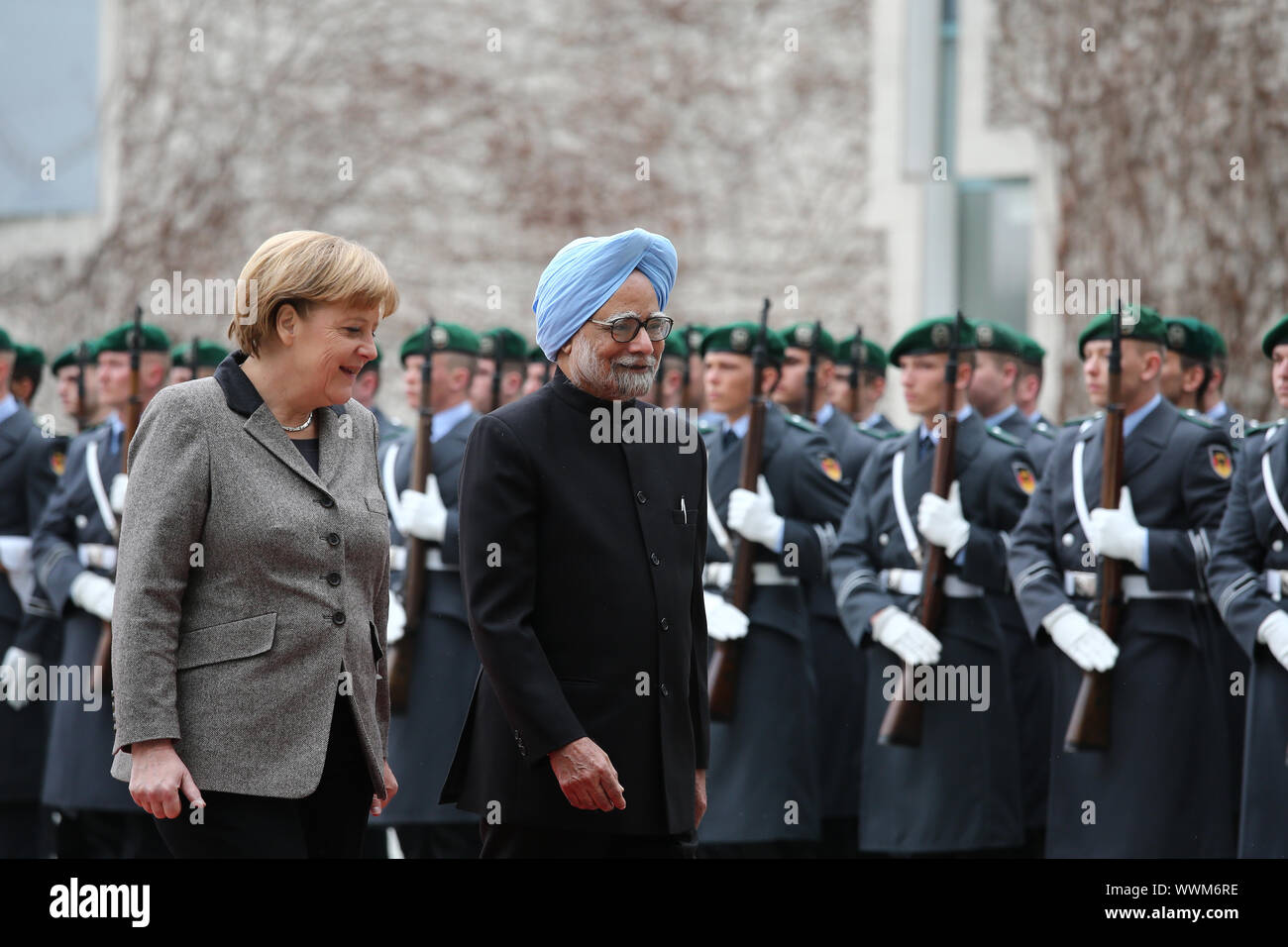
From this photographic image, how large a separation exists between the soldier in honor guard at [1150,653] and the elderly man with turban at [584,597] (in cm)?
264

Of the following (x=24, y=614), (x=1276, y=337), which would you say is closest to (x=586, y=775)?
(x=1276, y=337)

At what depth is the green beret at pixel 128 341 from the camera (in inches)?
300

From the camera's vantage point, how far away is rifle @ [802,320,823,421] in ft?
25.5

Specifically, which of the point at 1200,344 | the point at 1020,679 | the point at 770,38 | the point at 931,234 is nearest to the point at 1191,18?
the point at 931,234

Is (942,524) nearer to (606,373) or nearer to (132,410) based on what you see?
(606,373)

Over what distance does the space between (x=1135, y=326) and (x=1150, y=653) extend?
112cm

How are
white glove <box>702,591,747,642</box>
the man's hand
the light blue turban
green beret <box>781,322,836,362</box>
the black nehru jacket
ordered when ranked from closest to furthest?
1. the man's hand
2. the black nehru jacket
3. the light blue turban
4. white glove <box>702,591,747,642</box>
5. green beret <box>781,322,836,362</box>

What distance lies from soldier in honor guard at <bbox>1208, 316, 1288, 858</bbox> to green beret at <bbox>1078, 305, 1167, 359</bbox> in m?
0.63

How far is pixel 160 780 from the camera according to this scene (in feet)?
10.6

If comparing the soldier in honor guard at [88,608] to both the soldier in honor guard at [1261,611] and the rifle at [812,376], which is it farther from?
the soldier in honor guard at [1261,611]

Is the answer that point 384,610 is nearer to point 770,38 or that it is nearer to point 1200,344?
point 1200,344

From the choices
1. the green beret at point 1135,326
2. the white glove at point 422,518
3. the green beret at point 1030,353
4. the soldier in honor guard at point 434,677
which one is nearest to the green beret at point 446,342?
the soldier in honor guard at point 434,677

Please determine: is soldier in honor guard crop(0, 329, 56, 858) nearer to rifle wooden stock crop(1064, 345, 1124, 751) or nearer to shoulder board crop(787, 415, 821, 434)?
shoulder board crop(787, 415, 821, 434)

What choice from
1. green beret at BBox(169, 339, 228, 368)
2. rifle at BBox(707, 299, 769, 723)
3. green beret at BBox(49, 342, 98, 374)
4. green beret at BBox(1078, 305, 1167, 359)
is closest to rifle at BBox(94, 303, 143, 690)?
green beret at BBox(169, 339, 228, 368)
